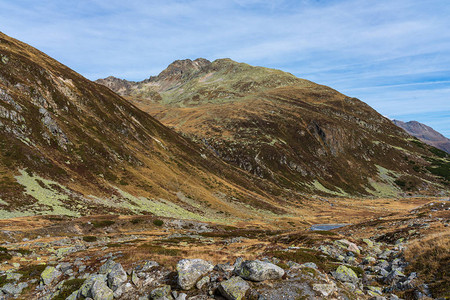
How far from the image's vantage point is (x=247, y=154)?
17412 centimetres

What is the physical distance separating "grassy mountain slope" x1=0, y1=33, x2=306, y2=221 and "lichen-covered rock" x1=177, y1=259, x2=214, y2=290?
50.6 m

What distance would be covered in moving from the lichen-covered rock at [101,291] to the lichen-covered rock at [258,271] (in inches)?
300

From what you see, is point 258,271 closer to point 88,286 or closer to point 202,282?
point 202,282

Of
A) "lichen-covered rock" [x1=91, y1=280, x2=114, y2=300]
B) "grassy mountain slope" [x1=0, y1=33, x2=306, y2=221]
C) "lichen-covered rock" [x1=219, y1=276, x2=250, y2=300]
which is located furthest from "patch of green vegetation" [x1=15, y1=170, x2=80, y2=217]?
"lichen-covered rock" [x1=219, y1=276, x2=250, y2=300]

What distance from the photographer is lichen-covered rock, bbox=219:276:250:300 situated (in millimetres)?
12484

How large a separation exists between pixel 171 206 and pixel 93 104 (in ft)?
231

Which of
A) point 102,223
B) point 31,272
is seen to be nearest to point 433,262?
point 31,272

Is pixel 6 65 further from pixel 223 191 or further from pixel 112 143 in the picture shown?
pixel 223 191

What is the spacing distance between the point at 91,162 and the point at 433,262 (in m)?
87.7

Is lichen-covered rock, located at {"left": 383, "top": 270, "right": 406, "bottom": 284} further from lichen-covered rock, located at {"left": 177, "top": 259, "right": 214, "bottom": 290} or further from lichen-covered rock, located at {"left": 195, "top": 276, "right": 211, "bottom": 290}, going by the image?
lichen-covered rock, located at {"left": 195, "top": 276, "right": 211, "bottom": 290}

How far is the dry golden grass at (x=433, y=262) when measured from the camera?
43.0 ft

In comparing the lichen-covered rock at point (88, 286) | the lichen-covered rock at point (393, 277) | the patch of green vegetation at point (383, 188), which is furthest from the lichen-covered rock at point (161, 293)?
the patch of green vegetation at point (383, 188)

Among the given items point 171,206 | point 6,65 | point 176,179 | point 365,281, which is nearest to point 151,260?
point 365,281

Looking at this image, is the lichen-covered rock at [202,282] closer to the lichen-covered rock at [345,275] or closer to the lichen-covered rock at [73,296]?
the lichen-covered rock at [73,296]
